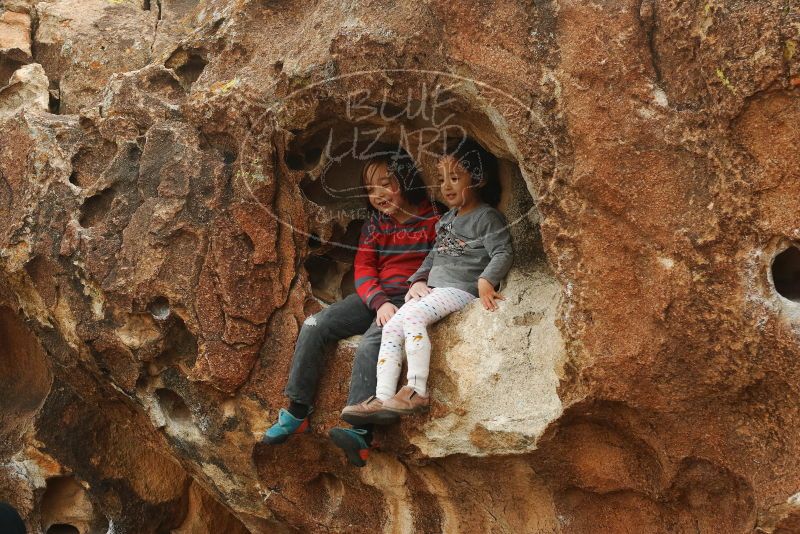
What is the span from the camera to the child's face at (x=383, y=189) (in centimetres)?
429

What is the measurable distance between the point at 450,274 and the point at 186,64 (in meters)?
1.83

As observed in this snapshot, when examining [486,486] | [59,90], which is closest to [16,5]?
[59,90]

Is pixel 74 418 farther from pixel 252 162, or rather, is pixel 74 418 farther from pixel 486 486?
pixel 486 486

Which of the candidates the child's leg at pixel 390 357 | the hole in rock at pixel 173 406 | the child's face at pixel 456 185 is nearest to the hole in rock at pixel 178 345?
the hole in rock at pixel 173 406

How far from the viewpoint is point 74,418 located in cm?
531

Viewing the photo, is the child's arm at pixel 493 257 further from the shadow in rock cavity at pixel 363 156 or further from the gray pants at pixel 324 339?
the gray pants at pixel 324 339

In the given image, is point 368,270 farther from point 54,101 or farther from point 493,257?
point 54,101

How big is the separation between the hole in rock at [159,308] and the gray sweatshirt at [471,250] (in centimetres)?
123

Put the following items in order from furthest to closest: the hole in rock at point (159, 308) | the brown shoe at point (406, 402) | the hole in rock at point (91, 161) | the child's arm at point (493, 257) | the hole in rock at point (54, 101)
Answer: the hole in rock at point (54, 101) < the hole in rock at point (91, 161) < the hole in rock at point (159, 308) < the child's arm at point (493, 257) < the brown shoe at point (406, 402)

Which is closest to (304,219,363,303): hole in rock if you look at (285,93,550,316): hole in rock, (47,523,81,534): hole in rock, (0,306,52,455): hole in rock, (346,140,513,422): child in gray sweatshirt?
(285,93,550,316): hole in rock

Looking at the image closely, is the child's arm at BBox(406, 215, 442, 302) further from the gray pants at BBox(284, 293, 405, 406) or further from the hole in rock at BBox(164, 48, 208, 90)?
the hole in rock at BBox(164, 48, 208, 90)

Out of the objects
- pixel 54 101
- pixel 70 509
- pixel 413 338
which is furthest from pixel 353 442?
pixel 54 101

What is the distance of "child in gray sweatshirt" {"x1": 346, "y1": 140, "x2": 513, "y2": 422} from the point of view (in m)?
3.69

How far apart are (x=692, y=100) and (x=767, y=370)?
3.25 ft
